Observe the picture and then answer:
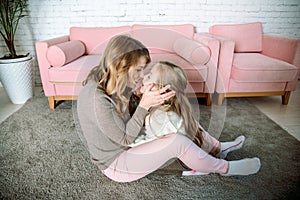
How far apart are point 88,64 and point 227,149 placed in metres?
0.83

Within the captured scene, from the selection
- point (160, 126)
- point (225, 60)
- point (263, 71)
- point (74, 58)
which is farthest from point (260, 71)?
point (74, 58)

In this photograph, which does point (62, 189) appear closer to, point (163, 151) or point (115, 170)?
point (115, 170)

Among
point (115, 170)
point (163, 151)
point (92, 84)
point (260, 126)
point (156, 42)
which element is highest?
point (156, 42)

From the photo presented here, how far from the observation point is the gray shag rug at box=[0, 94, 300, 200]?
3.21 ft

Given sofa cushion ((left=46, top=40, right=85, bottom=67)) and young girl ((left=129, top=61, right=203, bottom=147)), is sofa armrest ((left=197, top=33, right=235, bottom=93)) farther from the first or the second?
sofa cushion ((left=46, top=40, right=85, bottom=67))

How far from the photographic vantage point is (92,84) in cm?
80

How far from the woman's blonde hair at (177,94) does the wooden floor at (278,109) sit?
971 millimetres

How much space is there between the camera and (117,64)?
2.44 feet

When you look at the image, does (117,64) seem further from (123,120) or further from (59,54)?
(59,54)

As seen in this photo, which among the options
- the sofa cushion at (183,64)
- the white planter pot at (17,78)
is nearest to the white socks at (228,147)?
the sofa cushion at (183,64)

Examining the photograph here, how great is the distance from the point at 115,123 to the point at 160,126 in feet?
0.56

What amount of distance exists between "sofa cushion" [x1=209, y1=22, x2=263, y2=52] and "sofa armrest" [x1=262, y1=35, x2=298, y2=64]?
2.7 inches

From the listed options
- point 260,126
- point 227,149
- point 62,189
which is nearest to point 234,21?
point 260,126

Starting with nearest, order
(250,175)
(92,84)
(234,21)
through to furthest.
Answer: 1. (92,84)
2. (250,175)
3. (234,21)
